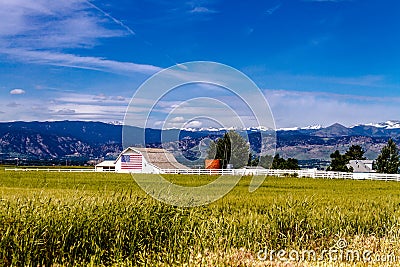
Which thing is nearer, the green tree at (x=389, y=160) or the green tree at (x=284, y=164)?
the green tree at (x=284, y=164)

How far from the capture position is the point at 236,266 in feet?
28.2

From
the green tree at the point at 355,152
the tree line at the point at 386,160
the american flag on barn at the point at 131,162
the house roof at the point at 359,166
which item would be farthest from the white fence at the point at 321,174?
the green tree at the point at 355,152

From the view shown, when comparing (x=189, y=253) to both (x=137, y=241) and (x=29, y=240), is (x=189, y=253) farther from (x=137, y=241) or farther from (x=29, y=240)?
(x=29, y=240)

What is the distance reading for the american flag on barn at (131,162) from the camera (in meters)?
64.6

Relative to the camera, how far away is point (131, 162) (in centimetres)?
6675

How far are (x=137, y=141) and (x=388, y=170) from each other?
3755 inches

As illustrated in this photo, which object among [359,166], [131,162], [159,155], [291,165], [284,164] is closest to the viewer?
[159,155]

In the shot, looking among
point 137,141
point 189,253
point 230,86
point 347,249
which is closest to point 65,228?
point 189,253

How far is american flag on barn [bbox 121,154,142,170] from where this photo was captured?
2544 inches

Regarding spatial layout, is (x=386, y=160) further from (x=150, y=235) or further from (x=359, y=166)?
(x=150, y=235)

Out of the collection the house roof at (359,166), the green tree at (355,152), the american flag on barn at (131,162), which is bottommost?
the house roof at (359,166)

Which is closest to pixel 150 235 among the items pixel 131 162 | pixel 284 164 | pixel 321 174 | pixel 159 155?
pixel 159 155

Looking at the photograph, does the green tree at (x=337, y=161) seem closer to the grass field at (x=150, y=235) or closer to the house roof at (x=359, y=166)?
the house roof at (x=359, y=166)

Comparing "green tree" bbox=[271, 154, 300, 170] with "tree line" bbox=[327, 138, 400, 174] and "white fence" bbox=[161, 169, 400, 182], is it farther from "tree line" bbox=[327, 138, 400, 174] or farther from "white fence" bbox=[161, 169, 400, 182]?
"white fence" bbox=[161, 169, 400, 182]
